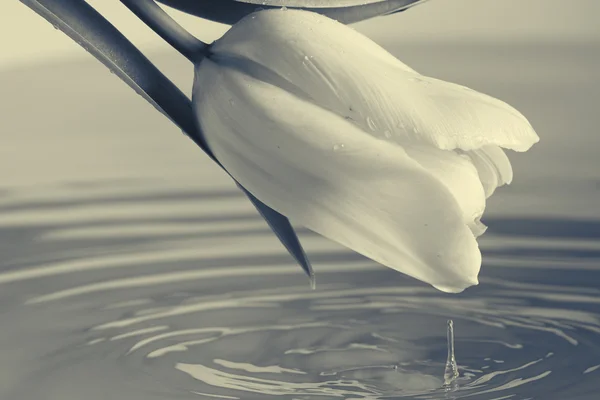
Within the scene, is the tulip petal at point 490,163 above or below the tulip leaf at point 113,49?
below

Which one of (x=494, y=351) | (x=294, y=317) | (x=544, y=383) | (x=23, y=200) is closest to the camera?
(x=544, y=383)

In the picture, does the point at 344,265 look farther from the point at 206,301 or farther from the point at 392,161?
the point at 392,161

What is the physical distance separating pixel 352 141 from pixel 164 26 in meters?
0.10

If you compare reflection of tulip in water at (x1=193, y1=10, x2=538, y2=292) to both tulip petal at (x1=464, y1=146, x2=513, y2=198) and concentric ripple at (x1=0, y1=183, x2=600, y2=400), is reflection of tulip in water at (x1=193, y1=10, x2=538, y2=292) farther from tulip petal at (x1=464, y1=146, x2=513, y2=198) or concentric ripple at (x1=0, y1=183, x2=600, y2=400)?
concentric ripple at (x1=0, y1=183, x2=600, y2=400)

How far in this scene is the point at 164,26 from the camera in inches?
25.0

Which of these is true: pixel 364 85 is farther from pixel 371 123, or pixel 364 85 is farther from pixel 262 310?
pixel 262 310

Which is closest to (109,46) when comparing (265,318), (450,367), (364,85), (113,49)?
(113,49)

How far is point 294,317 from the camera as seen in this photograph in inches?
62.9

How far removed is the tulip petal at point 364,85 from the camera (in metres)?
0.64

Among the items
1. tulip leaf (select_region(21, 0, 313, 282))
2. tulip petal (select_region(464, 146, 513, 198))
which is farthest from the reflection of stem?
tulip petal (select_region(464, 146, 513, 198))

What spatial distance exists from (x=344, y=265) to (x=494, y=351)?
441mm

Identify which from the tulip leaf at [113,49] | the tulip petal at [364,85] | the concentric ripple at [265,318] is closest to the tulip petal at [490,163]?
the tulip petal at [364,85]

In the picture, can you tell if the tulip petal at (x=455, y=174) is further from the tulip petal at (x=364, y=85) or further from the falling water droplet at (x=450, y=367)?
the falling water droplet at (x=450, y=367)

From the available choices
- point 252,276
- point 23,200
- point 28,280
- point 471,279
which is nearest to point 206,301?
point 252,276
